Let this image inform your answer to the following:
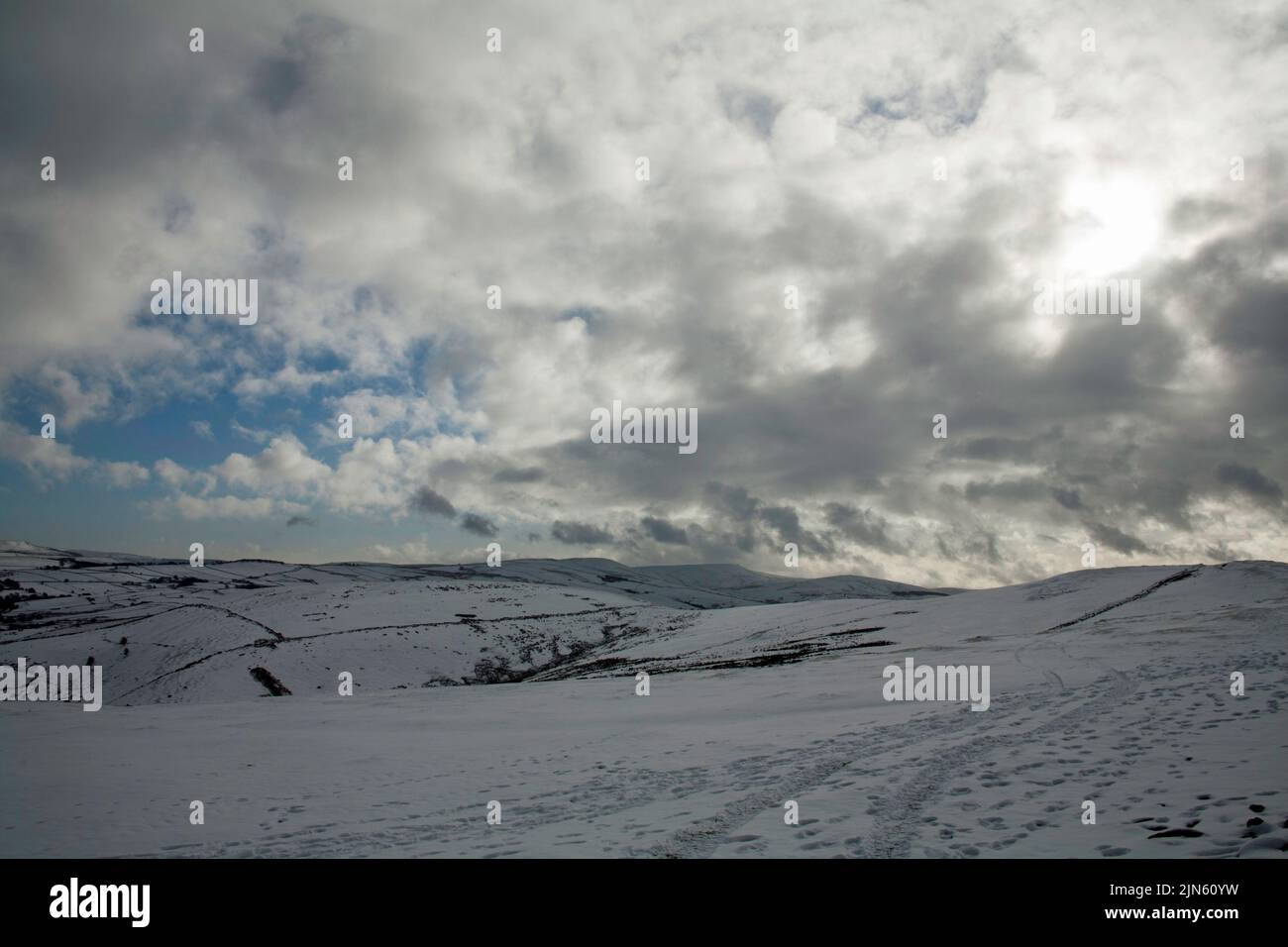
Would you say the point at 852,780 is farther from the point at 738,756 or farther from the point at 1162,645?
the point at 1162,645

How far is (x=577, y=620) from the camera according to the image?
75.0m

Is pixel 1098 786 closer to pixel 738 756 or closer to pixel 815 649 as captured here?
pixel 738 756

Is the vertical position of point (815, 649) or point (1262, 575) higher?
point (1262, 575)

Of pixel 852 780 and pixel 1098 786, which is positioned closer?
pixel 1098 786

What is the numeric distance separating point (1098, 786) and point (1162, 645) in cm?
2247
